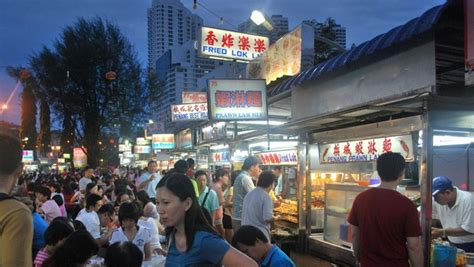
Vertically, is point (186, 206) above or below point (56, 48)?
below

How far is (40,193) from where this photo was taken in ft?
28.8

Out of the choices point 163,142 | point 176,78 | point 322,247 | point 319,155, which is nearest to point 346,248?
point 322,247

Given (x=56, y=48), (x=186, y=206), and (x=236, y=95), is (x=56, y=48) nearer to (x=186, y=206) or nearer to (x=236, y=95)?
(x=236, y=95)

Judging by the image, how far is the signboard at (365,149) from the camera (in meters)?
5.69

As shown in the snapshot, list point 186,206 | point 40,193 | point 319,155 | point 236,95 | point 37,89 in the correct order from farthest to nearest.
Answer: point 37,89 → point 236,95 → point 40,193 → point 319,155 → point 186,206

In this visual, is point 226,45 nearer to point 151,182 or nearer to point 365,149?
point 151,182

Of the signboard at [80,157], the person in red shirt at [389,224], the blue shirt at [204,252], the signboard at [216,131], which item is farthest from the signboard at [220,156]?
the signboard at [80,157]

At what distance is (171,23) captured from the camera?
4694cm

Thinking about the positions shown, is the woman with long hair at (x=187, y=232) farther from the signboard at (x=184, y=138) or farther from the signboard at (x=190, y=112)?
the signboard at (x=184, y=138)

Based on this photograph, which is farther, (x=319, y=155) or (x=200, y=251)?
(x=319, y=155)

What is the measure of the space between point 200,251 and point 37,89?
112 feet

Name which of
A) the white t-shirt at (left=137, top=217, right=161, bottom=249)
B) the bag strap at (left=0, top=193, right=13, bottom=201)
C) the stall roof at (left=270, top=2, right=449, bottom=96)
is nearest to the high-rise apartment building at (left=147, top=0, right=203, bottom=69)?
the stall roof at (left=270, top=2, right=449, bottom=96)

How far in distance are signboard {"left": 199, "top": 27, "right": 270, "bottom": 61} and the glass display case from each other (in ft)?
29.5

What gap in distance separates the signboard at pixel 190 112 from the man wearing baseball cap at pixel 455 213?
525 inches
